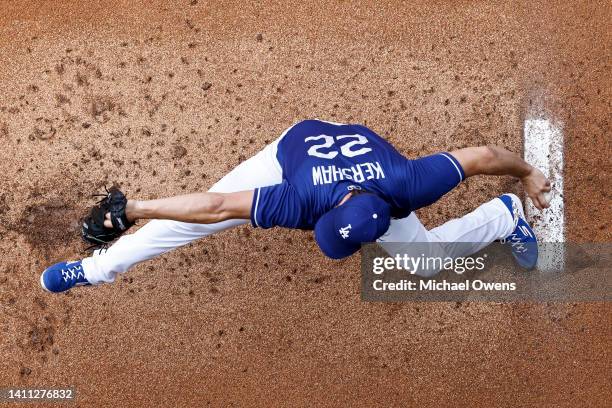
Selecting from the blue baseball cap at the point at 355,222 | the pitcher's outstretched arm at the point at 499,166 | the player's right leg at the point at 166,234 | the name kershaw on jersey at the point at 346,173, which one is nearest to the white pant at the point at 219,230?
the player's right leg at the point at 166,234

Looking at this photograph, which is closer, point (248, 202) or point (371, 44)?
point (248, 202)

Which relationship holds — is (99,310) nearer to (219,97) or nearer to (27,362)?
(27,362)

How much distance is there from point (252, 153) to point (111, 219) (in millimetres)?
1259

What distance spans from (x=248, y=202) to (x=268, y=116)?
1211 millimetres

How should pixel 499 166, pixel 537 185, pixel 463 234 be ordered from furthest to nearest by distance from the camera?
pixel 463 234, pixel 537 185, pixel 499 166

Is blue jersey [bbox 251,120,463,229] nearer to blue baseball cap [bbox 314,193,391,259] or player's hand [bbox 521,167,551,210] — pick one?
blue baseball cap [bbox 314,193,391,259]

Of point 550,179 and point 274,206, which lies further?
point 550,179

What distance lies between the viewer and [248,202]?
9.89 feet

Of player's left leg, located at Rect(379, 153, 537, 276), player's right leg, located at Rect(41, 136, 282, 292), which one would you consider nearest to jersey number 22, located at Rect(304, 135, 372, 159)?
player's right leg, located at Rect(41, 136, 282, 292)

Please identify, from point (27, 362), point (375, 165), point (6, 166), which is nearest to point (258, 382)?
point (27, 362)

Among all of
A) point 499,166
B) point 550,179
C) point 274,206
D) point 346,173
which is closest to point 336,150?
point 346,173

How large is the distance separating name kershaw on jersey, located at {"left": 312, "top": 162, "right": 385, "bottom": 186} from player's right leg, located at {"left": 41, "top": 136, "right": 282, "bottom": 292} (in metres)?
0.51

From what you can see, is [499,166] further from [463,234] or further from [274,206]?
[274,206]

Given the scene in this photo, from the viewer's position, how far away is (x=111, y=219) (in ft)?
9.93
